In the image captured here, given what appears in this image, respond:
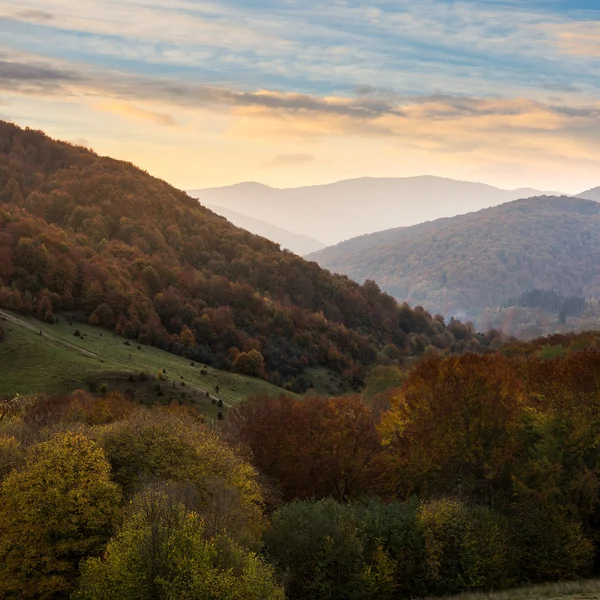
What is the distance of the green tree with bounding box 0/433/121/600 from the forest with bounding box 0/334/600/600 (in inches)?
5.4

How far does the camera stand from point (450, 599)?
47.3 metres

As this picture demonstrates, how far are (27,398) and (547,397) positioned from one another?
67.0m

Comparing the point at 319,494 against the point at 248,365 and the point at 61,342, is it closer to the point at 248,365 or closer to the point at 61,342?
the point at 61,342

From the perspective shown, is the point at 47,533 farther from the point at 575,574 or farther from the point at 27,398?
the point at 27,398

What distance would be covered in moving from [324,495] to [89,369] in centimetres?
5940

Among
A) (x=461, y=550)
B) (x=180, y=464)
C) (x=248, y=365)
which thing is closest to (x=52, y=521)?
(x=180, y=464)

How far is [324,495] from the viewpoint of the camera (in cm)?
7256

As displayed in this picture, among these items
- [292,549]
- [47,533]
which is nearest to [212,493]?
[292,549]

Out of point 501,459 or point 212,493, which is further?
point 501,459

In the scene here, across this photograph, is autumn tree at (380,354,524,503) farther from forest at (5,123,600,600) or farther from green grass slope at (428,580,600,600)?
green grass slope at (428,580,600,600)

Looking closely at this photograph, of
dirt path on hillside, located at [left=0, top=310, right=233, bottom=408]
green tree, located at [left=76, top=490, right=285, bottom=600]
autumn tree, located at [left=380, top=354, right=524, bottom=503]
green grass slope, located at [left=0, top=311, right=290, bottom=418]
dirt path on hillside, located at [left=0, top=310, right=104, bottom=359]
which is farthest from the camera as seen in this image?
dirt path on hillside, located at [left=0, top=310, right=104, bottom=359]

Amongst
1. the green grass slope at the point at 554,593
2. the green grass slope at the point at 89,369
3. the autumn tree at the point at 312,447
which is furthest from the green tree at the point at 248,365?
the green grass slope at the point at 554,593

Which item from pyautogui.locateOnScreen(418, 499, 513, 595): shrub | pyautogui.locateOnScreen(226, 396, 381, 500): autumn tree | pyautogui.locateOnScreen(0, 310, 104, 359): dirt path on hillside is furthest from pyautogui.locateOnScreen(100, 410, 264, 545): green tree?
pyautogui.locateOnScreen(0, 310, 104, 359): dirt path on hillside

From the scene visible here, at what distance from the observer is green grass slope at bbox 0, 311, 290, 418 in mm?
111188
